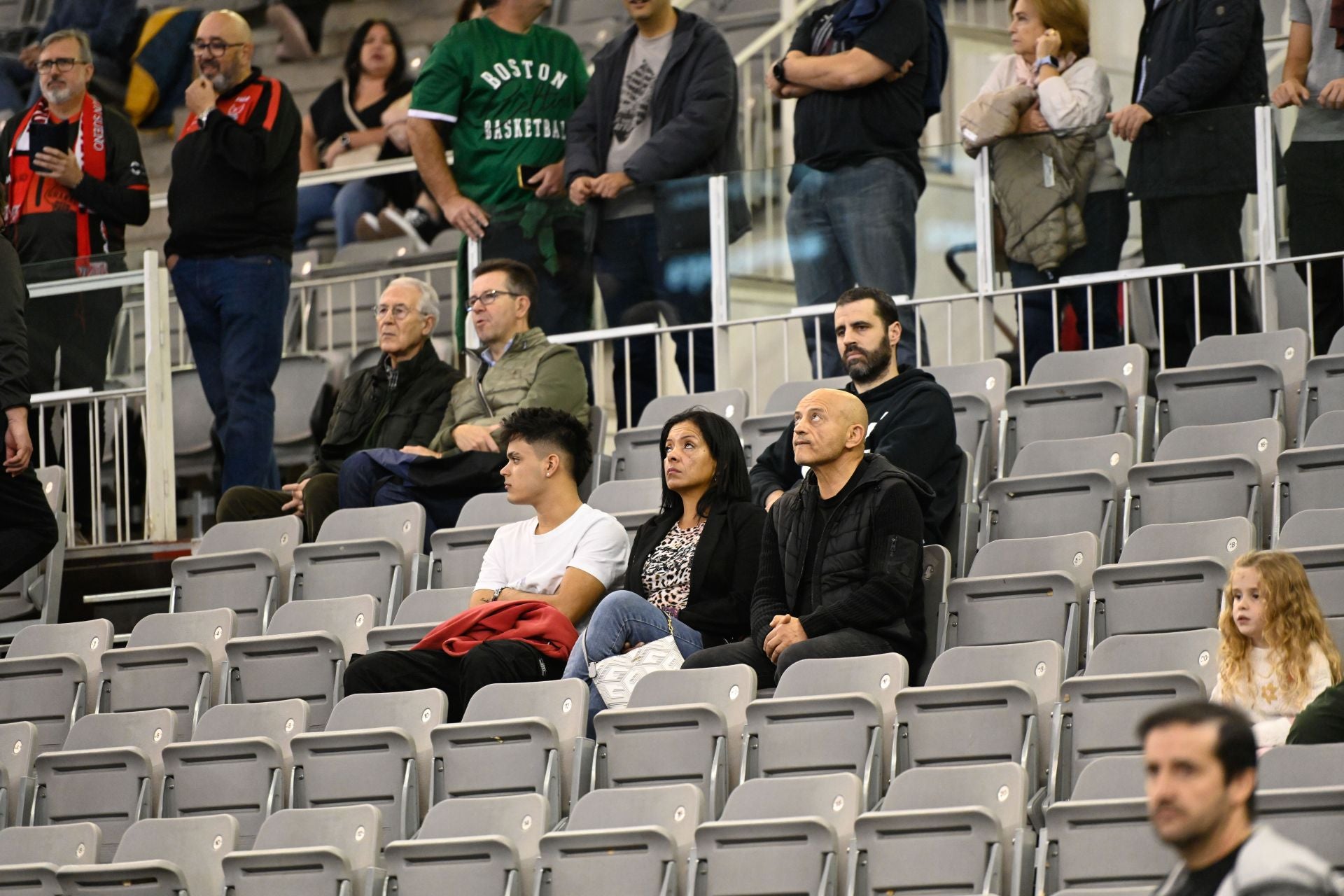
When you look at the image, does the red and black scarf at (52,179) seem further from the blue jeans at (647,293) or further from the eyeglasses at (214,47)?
the blue jeans at (647,293)

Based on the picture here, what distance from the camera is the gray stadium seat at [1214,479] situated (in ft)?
18.9

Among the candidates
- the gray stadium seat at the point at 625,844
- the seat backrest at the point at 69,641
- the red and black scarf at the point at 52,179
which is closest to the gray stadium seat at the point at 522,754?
the gray stadium seat at the point at 625,844

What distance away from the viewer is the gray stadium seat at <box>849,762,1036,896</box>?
4398mm

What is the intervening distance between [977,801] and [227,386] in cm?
391

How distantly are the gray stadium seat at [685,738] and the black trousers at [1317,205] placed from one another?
266cm

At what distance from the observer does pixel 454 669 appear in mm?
5801

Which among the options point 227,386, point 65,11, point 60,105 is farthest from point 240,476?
point 65,11

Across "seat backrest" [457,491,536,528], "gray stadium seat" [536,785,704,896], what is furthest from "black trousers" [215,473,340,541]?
"gray stadium seat" [536,785,704,896]

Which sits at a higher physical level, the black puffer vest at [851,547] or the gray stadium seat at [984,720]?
the black puffer vest at [851,547]

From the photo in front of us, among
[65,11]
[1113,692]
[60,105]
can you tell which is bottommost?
[1113,692]

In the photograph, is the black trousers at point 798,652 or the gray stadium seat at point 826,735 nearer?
the gray stadium seat at point 826,735

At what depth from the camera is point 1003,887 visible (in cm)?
446

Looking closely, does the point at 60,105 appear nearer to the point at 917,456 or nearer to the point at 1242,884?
the point at 917,456

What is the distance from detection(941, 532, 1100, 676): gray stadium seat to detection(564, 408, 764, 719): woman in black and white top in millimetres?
565
